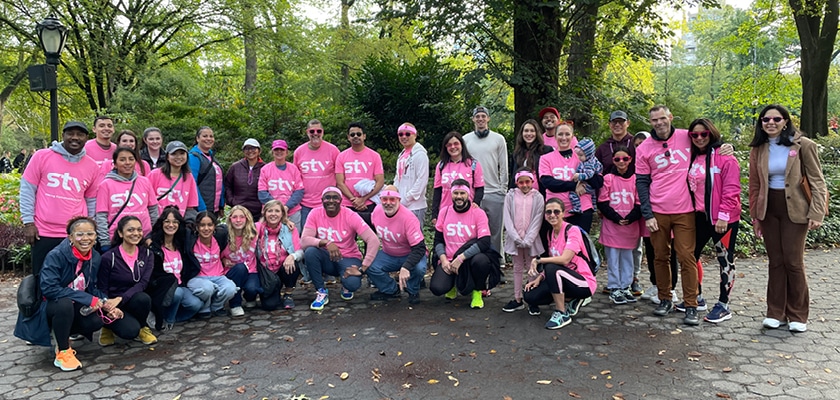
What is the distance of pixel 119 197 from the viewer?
18.1 feet

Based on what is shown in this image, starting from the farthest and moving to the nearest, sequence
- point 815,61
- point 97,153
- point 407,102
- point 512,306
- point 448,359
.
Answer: point 815,61 < point 407,102 < point 97,153 < point 512,306 < point 448,359

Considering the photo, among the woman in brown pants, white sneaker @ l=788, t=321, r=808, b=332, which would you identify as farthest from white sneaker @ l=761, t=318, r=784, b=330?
white sneaker @ l=788, t=321, r=808, b=332

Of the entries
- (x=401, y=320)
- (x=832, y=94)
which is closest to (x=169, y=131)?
(x=401, y=320)

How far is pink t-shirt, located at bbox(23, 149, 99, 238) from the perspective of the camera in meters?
5.12

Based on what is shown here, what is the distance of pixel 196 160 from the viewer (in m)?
6.80

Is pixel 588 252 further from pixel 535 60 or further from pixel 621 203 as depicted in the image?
pixel 535 60

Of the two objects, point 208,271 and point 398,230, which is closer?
point 208,271

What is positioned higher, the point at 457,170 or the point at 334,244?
the point at 457,170

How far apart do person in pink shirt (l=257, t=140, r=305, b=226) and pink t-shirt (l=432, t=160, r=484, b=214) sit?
1.83m

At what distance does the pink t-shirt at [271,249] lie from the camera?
6.30 m

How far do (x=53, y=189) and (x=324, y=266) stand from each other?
2.76 metres

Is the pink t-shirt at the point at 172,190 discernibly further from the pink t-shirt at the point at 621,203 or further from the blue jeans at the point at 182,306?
the pink t-shirt at the point at 621,203

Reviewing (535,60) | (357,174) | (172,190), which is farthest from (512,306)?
(535,60)

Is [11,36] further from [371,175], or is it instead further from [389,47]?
[371,175]
